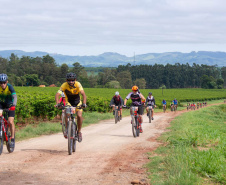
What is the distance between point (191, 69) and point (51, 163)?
619 ft

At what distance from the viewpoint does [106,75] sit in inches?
5871

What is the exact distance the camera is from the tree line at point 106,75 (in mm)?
131587

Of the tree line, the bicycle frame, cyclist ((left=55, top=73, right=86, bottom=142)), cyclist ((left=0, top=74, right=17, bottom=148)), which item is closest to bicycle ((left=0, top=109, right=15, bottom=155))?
cyclist ((left=0, top=74, right=17, bottom=148))

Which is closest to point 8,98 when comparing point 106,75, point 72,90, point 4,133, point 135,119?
point 4,133

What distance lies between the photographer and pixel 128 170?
22.5ft

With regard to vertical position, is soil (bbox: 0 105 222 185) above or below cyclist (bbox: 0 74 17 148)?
below

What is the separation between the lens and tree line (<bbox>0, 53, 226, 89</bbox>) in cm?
13159

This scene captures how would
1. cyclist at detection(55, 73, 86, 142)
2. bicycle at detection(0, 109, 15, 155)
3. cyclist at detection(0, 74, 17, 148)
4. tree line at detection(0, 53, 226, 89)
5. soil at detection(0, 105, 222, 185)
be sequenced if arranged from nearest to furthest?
soil at detection(0, 105, 222, 185) → bicycle at detection(0, 109, 15, 155) → cyclist at detection(0, 74, 17, 148) → cyclist at detection(55, 73, 86, 142) → tree line at detection(0, 53, 226, 89)

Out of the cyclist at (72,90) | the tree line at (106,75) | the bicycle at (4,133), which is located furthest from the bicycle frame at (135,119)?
the tree line at (106,75)

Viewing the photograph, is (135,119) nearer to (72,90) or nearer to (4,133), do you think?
(72,90)

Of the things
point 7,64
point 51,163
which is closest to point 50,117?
point 51,163

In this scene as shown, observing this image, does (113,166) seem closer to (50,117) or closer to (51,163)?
(51,163)

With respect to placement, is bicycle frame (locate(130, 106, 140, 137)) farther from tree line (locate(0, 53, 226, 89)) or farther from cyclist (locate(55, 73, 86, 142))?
tree line (locate(0, 53, 226, 89))

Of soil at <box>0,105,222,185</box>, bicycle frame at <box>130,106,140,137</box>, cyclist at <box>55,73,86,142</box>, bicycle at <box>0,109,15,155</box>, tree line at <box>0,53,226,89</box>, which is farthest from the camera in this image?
tree line at <box>0,53,226,89</box>
